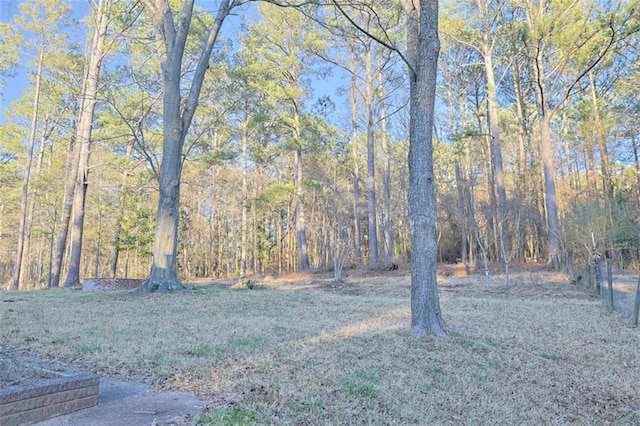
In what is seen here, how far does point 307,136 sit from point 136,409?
17669 millimetres

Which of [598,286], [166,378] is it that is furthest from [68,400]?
[598,286]

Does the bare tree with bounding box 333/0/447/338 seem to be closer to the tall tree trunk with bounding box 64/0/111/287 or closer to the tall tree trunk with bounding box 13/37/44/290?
the tall tree trunk with bounding box 64/0/111/287

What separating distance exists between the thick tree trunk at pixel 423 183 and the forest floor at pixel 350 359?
355 mm

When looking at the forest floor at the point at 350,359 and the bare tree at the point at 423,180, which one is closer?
the forest floor at the point at 350,359

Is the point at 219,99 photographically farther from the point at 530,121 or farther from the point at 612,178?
the point at 612,178

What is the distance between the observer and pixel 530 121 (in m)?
21.3

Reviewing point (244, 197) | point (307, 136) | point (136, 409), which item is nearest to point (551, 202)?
point (307, 136)

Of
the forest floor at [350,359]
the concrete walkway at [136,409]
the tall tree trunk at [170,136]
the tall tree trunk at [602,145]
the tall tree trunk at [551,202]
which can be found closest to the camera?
the concrete walkway at [136,409]

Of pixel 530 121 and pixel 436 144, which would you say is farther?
pixel 436 144

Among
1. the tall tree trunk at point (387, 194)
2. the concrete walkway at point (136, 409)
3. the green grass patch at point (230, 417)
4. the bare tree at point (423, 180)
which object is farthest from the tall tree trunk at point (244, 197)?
the green grass patch at point (230, 417)

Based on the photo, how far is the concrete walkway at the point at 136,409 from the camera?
233cm

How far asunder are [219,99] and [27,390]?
685 inches

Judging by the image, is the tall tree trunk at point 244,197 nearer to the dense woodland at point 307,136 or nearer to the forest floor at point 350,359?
the dense woodland at point 307,136

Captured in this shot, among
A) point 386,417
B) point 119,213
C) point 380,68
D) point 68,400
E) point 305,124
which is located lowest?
point 386,417
